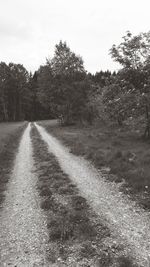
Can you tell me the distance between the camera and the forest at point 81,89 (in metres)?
26.0

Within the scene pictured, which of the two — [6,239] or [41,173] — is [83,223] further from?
[41,173]


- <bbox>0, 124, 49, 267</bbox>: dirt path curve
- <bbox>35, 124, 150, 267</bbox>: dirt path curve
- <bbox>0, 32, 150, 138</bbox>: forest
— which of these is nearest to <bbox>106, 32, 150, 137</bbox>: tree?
<bbox>0, 32, 150, 138</bbox>: forest

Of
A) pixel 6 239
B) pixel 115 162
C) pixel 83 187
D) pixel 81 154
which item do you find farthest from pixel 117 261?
pixel 81 154

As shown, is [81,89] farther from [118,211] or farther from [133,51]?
[118,211]

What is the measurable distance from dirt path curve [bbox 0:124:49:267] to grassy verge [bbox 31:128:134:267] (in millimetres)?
301

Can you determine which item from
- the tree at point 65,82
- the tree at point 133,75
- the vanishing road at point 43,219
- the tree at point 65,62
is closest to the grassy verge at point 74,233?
the vanishing road at point 43,219

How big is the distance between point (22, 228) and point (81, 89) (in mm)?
49113

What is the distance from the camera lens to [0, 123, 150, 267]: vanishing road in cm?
714

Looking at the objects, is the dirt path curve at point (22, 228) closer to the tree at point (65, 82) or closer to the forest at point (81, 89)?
the forest at point (81, 89)

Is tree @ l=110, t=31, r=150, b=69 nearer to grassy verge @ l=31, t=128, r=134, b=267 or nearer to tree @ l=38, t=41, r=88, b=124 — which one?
grassy verge @ l=31, t=128, r=134, b=267

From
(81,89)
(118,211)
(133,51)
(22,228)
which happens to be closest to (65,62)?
(81,89)

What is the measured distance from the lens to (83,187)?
12883 millimetres

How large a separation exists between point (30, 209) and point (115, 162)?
8.18m

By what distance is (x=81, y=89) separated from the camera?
56156 mm
